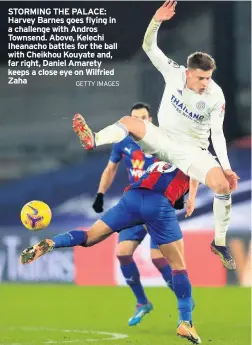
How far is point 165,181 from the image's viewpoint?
7.47 meters

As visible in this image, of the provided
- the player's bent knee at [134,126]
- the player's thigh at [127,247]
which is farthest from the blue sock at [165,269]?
the player's bent knee at [134,126]

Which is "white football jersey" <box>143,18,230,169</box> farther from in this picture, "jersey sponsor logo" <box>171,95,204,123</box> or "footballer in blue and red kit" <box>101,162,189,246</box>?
"footballer in blue and red kit" <box>101,162,189,246</box>

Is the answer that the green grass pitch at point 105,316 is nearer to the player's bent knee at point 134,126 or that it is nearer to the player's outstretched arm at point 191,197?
the player's outstretched arm at point 191,197

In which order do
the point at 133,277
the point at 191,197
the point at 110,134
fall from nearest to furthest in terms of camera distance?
the point at 110,134, the point at 191,197, the point at 133,277

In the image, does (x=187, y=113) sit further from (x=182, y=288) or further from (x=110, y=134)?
(x=182, y=288)

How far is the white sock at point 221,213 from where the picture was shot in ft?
24.4

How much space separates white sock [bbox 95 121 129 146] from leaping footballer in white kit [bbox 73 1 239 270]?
19 centimetres

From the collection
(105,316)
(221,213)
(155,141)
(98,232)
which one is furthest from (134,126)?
(105,316)

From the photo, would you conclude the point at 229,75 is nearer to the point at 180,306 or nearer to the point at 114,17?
the point at 114,17

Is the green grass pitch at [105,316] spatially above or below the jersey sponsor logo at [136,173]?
below

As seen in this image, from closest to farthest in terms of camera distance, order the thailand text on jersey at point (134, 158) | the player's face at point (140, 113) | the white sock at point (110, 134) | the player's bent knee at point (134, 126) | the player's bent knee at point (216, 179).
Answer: the white sock at point (110, 134) < the player's bent knee at point (134, 126) < the player's bent knee at point (216, 179) < the thailand text on jersey at point (134, 158) < the player's face at point (140, 113)

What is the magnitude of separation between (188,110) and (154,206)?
809 millimetres

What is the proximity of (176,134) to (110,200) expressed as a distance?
6.53 metres

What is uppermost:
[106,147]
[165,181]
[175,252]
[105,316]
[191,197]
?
[165,181]
